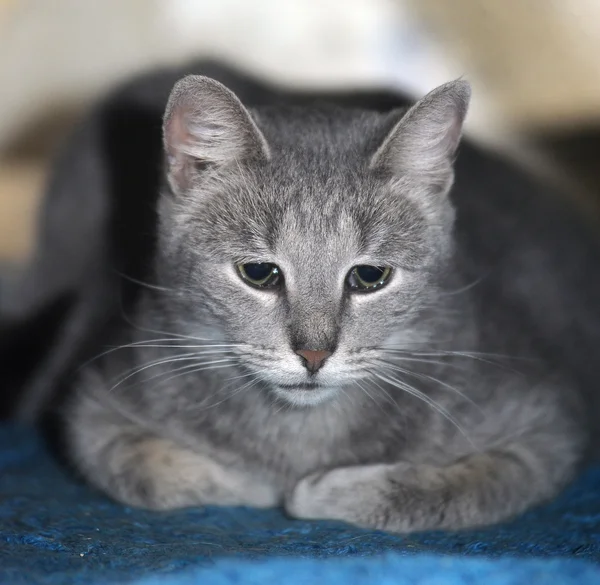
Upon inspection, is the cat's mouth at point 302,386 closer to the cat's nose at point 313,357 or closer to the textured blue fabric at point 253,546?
the cat's nose at point 313,357

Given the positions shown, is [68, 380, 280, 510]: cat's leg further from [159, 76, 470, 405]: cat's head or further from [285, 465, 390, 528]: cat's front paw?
[159, 76, 470, 405]: cat's head

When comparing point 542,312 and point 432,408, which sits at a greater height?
point 542,312

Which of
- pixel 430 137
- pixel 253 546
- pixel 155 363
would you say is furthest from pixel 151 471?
pixel 430 137

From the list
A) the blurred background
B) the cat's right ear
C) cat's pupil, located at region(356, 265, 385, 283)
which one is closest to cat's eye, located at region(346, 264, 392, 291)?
cat's pupil, located at region(356, 265, 385, 283)

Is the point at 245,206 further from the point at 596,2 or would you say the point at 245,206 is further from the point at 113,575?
the point at 596,2

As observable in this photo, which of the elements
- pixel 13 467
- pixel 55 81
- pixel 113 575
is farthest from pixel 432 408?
pixel 55 81

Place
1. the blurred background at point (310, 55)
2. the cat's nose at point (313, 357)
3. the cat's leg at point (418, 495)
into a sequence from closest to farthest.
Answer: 1. the cat's nose at point (313, 357)
2. the cat's leg at point (418, 495)
3. the blurred background at point (310, 55)

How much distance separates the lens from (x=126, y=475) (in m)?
1.63

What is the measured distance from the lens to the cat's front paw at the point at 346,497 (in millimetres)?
1531

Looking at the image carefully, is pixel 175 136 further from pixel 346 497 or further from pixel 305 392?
pixel 346 497

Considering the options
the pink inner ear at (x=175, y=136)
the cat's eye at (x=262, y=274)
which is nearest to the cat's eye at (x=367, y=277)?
the cat's eye at (x=262, y=274)

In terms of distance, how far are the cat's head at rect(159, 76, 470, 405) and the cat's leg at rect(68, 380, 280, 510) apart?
23cm

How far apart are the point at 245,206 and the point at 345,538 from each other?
1.89ft

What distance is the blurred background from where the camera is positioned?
2352 millimetres
